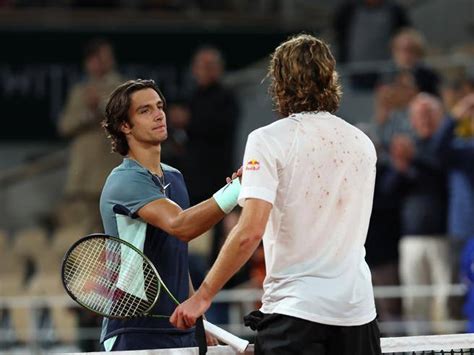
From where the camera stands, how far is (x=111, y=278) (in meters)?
5.30

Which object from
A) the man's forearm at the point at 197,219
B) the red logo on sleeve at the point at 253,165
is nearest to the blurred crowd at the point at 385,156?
the man's forearm at the point at 197,219

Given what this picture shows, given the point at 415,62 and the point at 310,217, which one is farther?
the point at 415,62

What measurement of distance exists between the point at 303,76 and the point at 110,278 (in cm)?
112

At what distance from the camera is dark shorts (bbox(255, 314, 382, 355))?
4.76m

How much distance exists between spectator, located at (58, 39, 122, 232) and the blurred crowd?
1cm

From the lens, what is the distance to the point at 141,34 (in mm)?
15641

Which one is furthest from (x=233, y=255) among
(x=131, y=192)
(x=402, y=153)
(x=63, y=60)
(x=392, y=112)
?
(x=63, y=60)

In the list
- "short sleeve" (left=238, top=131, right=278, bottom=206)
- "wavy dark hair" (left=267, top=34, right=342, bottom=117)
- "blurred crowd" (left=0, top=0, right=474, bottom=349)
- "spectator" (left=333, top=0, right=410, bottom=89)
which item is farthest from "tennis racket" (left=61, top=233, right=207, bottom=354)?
"spectator" (left=333, top=0, right=410, bottom=89)

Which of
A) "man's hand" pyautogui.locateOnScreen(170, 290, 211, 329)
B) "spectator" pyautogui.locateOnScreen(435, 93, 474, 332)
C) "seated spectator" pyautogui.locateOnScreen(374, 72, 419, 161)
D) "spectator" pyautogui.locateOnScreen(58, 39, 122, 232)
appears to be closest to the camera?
"man's hand" pyautogui.locateOnScreen(170, 290, 211, 329)

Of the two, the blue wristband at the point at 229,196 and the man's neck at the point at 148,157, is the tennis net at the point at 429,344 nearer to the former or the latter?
the blue wristband at the point at 229,196

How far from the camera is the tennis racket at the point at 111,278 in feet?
17.0

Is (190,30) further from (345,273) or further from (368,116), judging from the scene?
(345,273)

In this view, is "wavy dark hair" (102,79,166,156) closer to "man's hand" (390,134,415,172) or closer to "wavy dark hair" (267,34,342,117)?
"wavy dark hair" (267,34,342,117)

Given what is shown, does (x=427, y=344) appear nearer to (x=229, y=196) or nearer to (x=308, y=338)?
(x=308, y=338)
